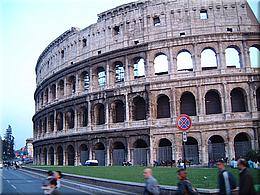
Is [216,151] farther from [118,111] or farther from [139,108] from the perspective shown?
[118,111]

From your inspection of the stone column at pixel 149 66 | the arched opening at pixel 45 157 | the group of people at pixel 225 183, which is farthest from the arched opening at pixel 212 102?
the arched opening at pixel 45 157

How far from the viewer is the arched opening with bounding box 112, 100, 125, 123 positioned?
30.5 m

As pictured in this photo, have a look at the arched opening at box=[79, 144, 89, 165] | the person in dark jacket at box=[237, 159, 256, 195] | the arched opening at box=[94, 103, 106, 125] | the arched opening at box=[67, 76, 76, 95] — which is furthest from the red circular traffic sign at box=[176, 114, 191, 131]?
the arched opening at box=[67, 76, 76, 95]

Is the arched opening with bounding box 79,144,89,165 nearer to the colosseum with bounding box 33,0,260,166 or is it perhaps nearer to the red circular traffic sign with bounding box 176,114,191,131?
the colosseum with bounding box 33,0,260,166

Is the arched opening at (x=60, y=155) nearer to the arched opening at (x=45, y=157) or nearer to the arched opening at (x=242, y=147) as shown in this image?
the arched opening at (x=45, y=157)

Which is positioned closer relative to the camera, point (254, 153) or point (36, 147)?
point (254, 153)

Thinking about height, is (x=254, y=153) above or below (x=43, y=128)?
below

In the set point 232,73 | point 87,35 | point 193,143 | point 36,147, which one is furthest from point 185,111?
point 36,147

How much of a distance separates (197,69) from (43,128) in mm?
23853

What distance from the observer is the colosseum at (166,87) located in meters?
26.5

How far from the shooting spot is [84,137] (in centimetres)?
3184

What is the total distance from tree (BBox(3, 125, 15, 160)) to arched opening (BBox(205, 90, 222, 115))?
71476 millimetres

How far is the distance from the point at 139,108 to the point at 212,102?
274 inches

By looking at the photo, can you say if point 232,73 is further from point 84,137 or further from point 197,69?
point 84,137
